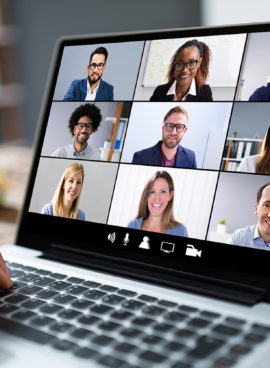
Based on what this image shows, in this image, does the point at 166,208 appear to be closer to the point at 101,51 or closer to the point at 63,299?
the point at 63,299

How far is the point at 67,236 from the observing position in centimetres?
66

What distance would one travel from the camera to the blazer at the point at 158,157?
1.95 ft

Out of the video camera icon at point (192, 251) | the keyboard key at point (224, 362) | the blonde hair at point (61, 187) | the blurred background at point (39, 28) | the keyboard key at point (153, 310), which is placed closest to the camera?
the keyboard key at point (224, 362)

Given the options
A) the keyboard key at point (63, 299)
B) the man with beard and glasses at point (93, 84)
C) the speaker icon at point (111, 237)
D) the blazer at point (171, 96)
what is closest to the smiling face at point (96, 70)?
the man with beard and glasses at point (93, 84)

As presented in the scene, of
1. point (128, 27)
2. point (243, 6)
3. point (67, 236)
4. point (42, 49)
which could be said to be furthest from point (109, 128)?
point (42, 49)

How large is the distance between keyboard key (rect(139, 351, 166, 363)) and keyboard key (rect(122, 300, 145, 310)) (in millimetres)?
98

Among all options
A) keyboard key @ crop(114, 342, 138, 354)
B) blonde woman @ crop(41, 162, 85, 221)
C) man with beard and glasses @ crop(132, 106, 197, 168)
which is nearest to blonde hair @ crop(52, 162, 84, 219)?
blonde woman @ crop(41, 162, 85, 221)

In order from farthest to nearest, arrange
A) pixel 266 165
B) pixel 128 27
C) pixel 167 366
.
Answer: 1. pixel 128 27
2. pixel 266 165
3. pixel 167 366

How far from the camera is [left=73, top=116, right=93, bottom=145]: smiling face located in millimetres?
679

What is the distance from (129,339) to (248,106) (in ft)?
1.09

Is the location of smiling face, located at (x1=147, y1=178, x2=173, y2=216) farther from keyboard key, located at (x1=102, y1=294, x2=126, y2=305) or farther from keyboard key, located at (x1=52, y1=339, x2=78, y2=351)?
keyboard key, located at (x1=52, y1=339, x2=78, y2=351)

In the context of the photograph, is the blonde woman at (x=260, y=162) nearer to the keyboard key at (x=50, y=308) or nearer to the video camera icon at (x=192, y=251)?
the video camera icon at (x=192, y=251)

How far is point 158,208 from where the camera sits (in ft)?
1.96

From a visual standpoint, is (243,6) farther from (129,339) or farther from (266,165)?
(129,339)
